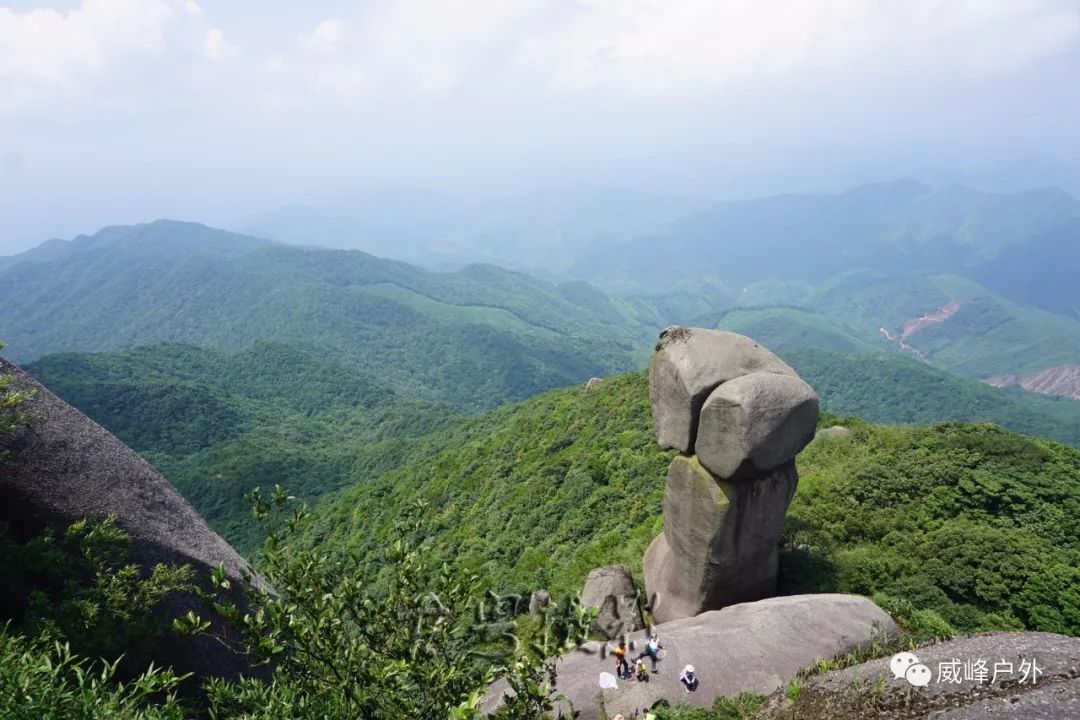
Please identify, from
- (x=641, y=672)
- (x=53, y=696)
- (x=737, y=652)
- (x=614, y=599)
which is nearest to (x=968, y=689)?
(x=737, y=652)

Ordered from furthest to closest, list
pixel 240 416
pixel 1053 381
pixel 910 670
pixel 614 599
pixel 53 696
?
pixel 1053 381 → pixel 240 416 → pixel 614 599 → pixel 910 670 → pixel 53 696

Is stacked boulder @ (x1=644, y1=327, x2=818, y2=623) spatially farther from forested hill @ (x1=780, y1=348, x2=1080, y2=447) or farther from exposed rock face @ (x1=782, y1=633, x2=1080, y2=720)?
forested hill @ (x1=780, y1=348, x2=1080, y2=447)

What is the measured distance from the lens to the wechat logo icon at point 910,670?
9.38 meters

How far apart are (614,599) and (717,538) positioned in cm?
351

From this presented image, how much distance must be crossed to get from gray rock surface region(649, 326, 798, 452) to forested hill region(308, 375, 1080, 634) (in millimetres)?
5576

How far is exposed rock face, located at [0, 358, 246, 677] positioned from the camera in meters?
12.0

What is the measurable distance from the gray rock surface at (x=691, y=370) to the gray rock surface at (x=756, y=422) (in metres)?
0.33

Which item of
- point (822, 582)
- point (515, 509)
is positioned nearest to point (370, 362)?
point (515, 509)

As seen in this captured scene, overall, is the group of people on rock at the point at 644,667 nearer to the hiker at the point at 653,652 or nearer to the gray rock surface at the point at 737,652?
the hiker at the point at 653,652

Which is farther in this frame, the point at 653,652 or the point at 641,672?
the point at 653,652

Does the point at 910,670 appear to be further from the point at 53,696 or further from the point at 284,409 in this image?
the point at 284,409

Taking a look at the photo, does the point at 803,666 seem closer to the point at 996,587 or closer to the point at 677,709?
the point at 677,709

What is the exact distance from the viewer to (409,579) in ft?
23.8

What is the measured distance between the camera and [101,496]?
43.8ft
